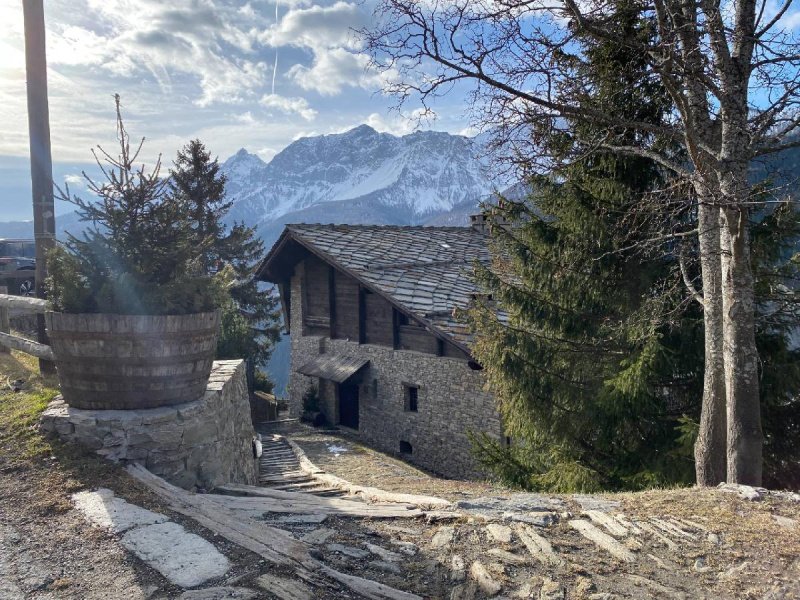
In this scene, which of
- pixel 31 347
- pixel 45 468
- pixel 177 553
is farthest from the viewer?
pixel 31 347

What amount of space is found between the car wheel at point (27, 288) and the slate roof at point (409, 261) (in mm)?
6901

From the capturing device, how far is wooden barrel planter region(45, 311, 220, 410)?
495cm

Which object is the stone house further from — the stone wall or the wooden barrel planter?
the wooden barrel planter

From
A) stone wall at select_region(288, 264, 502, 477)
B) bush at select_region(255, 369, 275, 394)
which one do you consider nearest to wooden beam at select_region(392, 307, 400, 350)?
stone wall at select_region(288, 264, 502, 477)

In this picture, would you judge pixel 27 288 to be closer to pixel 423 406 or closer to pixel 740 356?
pixel 423 406

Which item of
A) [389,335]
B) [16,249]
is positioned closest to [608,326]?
[389,335]

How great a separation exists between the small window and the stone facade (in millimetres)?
9712

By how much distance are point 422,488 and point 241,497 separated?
3236mm

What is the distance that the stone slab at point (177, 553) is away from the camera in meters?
3.20

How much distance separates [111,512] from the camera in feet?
13.1

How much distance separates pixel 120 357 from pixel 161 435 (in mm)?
798

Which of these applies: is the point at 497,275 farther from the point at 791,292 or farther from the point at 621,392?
the point at 791,292

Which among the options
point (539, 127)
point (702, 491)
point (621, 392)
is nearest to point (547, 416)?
point (621, 392)

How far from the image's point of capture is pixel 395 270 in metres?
16.0
